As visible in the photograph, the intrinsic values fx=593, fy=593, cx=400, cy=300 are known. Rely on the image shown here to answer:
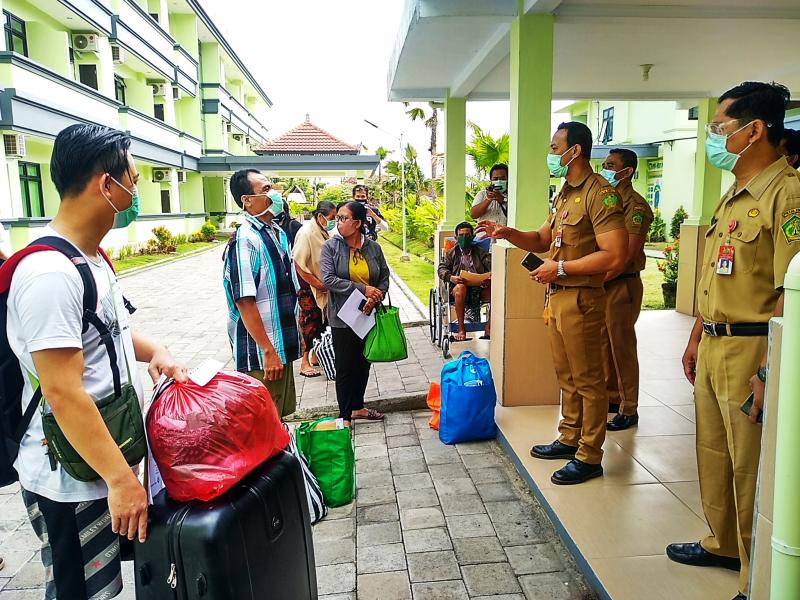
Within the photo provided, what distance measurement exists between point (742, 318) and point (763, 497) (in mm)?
1009

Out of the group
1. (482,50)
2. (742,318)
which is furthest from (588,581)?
(482,50)

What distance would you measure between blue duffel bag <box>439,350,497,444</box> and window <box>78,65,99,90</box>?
1782cm

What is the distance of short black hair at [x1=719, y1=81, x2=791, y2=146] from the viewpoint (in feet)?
7.18

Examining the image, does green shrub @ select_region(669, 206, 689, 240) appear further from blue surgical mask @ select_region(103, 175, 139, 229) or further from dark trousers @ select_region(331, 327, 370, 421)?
blue surgical mask @ select_region(103, 175, 139, 229)

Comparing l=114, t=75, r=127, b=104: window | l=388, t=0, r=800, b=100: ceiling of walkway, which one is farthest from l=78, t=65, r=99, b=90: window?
l=388, t=0, r=800, b=100: ceiling of walkway

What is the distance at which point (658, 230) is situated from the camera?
65.4ft

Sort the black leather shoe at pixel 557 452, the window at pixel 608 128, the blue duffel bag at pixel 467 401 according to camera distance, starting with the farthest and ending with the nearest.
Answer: the window at pixel 608 128, the blue duffel bag at pixel 467 401, the black leather shoe at pixel 557 452

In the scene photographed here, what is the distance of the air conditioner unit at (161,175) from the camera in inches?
891

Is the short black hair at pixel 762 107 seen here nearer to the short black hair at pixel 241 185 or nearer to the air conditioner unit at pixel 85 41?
the short black hair at pixel 241 185

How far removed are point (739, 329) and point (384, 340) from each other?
2509mm

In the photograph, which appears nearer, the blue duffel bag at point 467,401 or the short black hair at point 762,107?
the short black hair at point 762,107

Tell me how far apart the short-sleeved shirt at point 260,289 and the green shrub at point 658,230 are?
18.7 metres

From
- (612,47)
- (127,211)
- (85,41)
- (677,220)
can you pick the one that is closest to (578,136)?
(127,211)

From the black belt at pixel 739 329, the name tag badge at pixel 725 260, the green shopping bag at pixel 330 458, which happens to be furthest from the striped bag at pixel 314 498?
the name tag badge at pixel 725 260
